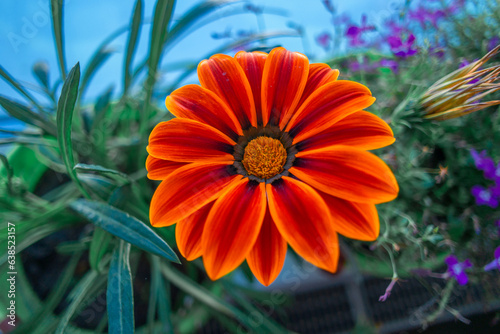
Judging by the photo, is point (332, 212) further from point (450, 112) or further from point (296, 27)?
point (296, 27)

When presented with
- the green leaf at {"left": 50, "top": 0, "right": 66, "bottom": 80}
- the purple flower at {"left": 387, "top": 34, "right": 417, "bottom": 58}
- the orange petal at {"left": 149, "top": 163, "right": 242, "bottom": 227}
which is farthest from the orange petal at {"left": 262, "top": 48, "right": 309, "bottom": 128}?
the green leaf at {"left": 50, "top": 0, "right": 66, "bottom": 80}

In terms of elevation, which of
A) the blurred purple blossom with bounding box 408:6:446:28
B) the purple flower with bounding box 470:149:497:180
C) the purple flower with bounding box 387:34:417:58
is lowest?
the purple flower with bounding box 470:149:497:180

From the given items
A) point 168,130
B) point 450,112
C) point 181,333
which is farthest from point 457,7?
point 181,333

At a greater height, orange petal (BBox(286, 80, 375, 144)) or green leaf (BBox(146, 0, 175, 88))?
green leaf (BBox(146, 0, 175, 88))

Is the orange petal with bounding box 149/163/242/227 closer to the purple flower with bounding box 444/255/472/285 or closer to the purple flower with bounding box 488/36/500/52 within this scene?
the purple flower with bounding box 444/255/472/285

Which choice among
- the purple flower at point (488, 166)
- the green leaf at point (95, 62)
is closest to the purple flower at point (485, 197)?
the purple flower at point (488, 166)

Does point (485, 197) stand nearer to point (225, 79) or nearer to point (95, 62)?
point (225, 79)
